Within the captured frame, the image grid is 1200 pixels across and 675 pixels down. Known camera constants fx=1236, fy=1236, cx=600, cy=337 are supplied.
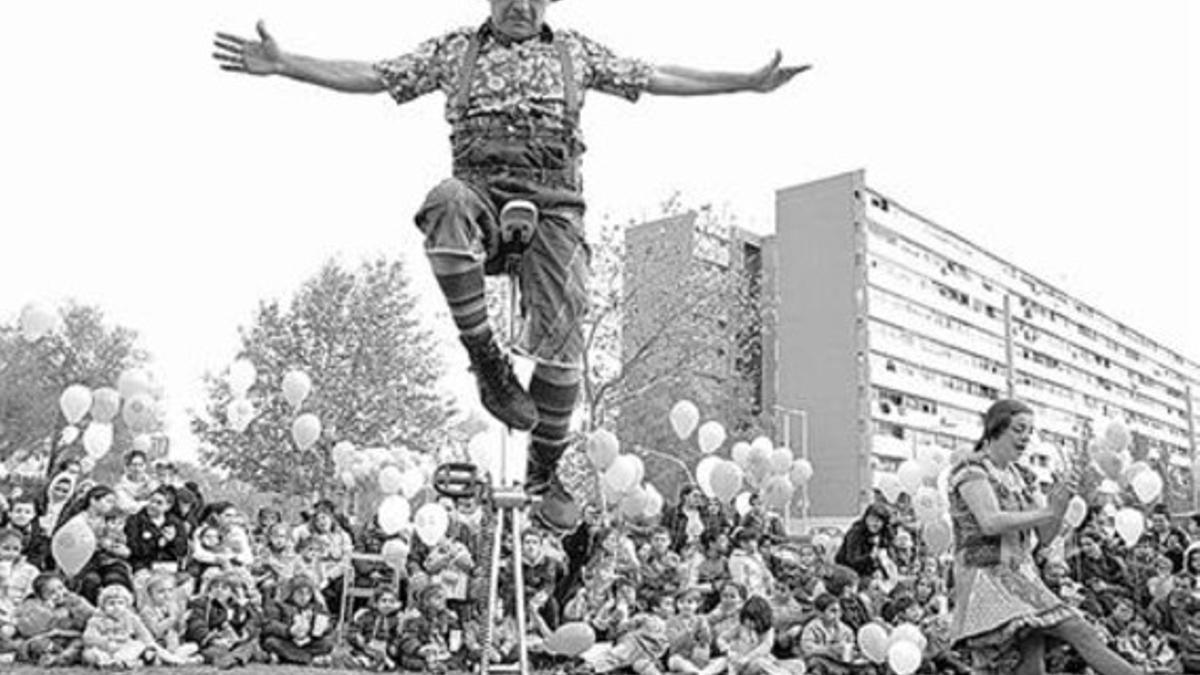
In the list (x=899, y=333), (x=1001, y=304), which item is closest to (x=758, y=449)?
(x=899, y=333)

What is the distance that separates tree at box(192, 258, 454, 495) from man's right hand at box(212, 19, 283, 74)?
78.0 ft

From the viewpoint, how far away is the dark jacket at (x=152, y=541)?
31.7 ft

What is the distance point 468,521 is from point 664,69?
26.0 ft

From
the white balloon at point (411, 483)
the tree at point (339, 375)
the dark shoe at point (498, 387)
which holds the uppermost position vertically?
the tree at point (339, 375)

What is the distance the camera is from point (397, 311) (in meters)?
30.5

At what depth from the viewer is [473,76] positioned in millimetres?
3586

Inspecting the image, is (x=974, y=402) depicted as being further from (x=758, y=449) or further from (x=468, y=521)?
(x=468, y=521)

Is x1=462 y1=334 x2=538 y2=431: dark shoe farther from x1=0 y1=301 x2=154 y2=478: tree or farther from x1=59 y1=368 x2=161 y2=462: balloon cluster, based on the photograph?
x1=0 y1=301 x2=154 y2=478: tree

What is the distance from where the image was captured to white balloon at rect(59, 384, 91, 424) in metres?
14.2

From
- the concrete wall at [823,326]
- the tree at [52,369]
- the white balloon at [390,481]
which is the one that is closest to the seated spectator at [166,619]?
the white balloon at [390,481]

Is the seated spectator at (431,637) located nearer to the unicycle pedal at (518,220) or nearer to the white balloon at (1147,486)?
the unicycle pedal at (518,220)

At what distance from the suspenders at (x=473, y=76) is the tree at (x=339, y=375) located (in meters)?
23.9

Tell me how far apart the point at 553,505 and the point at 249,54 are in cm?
169

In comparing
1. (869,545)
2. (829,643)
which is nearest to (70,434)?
(869,545)
